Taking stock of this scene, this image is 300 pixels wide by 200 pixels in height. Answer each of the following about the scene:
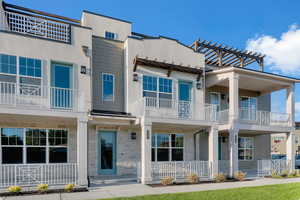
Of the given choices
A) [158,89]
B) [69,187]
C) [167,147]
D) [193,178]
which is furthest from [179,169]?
[69,187]

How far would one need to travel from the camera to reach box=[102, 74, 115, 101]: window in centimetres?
1250

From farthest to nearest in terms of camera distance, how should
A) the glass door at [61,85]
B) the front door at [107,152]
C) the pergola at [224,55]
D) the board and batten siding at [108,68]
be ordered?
the pergola at [224,55] → the board and batten siding at [108,68] → the front door at [107,152] → the glass door at [61,85]

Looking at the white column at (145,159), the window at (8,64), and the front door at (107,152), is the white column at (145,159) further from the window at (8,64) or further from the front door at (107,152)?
the window at (8,64)

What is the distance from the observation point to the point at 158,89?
13266 mm

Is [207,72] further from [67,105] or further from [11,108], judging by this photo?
[11,108]

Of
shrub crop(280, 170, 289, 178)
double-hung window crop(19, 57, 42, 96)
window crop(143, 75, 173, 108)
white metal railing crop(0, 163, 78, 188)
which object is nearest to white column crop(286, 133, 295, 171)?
shrub crop(280, 170, 289, 178)

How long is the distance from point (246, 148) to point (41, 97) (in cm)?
1404

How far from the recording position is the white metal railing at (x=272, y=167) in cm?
1385

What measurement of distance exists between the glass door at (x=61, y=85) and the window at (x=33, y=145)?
1504 millimetres

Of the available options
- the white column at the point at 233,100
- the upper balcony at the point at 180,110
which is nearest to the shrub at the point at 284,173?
the white column at the point at 233,100

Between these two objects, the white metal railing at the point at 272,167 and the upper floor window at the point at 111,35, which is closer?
the white metal railing at the point at 272,167

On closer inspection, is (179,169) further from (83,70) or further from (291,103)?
(291,103)

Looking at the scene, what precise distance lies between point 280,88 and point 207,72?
575 cm

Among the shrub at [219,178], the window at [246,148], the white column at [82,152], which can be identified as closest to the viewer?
the white column at [82,152]
